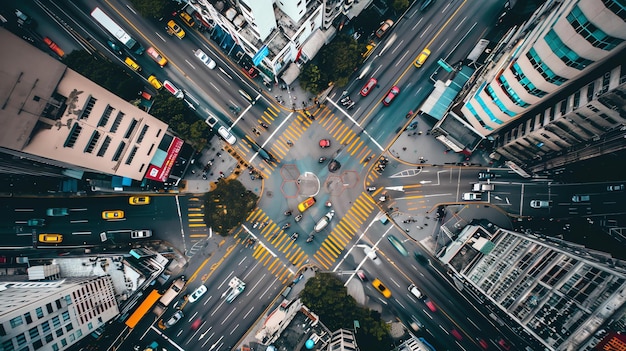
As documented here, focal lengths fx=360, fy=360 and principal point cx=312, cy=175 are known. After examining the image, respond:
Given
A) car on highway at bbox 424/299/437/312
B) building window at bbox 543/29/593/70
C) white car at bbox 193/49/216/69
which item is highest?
building window at bbox 543/29/593/70

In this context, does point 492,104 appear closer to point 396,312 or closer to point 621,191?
point 621,191

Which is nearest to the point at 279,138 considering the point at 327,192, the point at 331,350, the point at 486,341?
the point at 327,192

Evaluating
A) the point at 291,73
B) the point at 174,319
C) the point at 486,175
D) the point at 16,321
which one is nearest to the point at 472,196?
the point at 486,175

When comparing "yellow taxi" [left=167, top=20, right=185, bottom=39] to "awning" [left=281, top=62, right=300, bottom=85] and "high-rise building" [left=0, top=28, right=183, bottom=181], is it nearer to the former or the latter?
"high-rise building" [left=0, top=28, right=183, bottom=181]

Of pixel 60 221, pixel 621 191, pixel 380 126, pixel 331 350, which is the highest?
pixel 621 191

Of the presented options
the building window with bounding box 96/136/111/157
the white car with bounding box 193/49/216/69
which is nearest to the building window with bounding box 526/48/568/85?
the white car with bounding box 193/49/216/69
